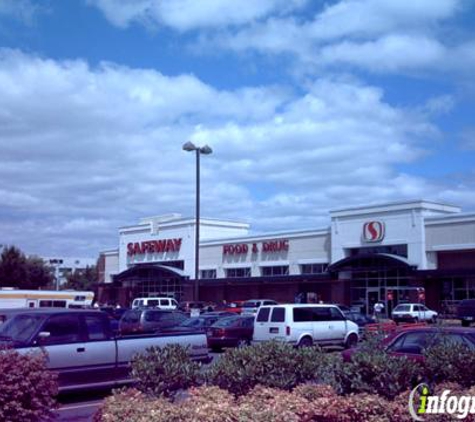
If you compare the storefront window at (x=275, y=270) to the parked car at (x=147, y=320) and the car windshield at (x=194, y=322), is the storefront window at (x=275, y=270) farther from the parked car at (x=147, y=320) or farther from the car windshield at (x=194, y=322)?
the parked car at (x=147, y=320)

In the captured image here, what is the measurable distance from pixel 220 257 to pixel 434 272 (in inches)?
933

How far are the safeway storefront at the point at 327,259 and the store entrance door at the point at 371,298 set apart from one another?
7 centimetres

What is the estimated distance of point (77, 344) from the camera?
1345cm

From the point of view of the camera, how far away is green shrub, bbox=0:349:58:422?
7.71m

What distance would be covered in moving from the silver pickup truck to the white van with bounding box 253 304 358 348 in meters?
10.2

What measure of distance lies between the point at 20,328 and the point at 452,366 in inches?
331

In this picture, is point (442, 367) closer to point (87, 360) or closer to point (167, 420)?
point (167, 420)

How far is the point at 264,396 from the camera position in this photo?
7.62 m

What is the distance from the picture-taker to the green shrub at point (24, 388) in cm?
771

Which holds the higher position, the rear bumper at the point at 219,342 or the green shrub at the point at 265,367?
the green shrub at the point at 265,367

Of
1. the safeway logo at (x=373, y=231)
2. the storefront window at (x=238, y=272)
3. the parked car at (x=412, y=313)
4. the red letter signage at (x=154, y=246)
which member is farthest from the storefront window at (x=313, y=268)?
the red letter signage at (x=154, y=246)

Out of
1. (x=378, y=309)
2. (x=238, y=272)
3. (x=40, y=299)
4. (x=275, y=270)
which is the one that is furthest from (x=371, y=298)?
(x=40, y=299)

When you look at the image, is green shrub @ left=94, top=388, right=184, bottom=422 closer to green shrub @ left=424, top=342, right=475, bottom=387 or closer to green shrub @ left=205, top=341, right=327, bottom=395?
green shrub @ left=205, top=341, right=327, bottom=395

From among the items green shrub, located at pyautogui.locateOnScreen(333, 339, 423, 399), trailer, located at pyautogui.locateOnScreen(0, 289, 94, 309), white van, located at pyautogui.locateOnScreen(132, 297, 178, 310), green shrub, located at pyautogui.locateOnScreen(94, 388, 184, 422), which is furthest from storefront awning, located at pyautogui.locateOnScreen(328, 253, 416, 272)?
green shrub, located at pyautogui.locateOnScreen(94, 388, 184, 422)
